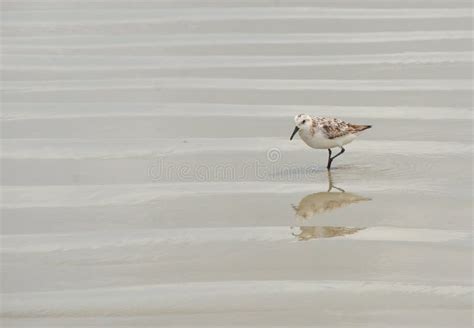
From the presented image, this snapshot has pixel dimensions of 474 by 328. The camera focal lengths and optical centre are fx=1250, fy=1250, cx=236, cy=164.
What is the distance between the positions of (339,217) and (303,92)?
10.00 feet

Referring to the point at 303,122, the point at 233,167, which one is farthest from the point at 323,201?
the point at 233,167

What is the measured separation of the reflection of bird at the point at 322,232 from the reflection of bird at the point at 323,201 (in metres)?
0.24

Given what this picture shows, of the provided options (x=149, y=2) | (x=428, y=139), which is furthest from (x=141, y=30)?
(x=428, y=139)

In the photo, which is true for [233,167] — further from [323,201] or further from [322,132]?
[323,201]

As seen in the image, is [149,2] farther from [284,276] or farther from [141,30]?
[284,276]

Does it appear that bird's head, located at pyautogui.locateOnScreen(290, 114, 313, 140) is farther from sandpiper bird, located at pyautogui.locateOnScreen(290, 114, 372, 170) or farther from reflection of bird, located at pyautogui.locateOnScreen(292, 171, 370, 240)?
reflection of bird, located at pyautogui.locateOnScreen(292, 171, 370, 240)

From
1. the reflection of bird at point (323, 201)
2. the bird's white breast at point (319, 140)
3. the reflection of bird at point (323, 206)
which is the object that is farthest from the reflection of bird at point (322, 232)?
the bird's white breast at point (319, 140)

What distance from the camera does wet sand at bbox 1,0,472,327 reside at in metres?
6.07

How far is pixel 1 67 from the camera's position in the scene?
11211 millimetres

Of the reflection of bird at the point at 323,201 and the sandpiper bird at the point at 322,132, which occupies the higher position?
the sandpiper bird at the point at 322,132

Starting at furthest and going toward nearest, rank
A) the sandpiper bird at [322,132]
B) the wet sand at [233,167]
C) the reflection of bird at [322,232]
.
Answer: the sandpiper bird at [322,132]
the reflection of bird at [322,232]
the wet sand at [233,167]

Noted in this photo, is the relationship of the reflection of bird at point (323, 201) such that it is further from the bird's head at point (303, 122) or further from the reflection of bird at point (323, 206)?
the bird's head at point (303, 122)

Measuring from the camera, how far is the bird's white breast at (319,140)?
322 inches

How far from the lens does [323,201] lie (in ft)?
24.8
